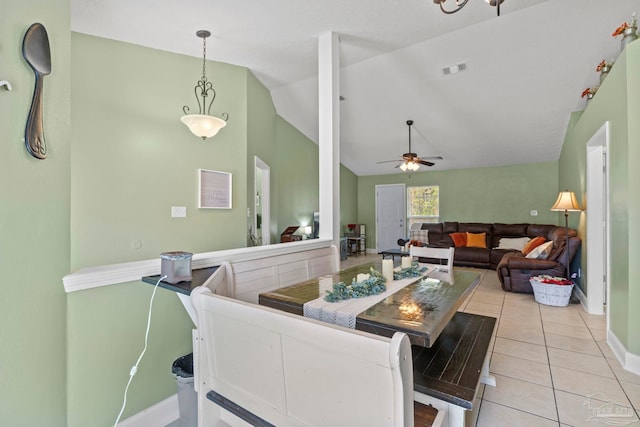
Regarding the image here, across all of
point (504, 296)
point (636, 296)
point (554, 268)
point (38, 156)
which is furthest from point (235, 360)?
point (554, 268)

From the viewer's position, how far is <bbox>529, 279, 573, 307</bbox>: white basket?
3812 mm

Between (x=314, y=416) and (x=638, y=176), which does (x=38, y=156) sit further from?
(x=638, y=176)

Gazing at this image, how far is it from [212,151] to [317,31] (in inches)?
71.0

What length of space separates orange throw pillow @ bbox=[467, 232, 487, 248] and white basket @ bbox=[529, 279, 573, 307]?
276 cm

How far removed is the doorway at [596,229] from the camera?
3508mm

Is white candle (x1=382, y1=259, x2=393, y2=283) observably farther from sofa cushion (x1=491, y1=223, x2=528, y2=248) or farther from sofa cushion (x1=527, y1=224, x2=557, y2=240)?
sofa cushion (x1=527, y1=224, x2=557, y2=240)

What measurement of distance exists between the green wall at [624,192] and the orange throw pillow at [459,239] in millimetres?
4088

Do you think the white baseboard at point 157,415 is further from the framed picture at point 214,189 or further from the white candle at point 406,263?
the framed picture at point 214,189

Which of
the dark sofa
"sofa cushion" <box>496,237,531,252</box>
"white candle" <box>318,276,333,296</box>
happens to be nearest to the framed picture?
"white candle" <box>318,276,333,296</box>

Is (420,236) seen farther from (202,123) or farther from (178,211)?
(202,123)

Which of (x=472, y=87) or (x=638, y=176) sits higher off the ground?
(x=472, y=87)

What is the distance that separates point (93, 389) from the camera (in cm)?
150

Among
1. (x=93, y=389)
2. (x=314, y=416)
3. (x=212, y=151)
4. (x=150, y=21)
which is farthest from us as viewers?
(x=212, y=151)

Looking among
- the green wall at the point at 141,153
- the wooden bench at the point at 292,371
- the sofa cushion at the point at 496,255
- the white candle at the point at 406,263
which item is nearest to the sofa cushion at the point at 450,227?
the sofa cushion at the point at 496,255
